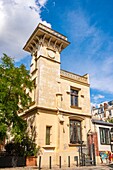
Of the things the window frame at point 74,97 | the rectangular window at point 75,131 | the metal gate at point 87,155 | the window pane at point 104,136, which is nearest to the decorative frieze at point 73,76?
the window frame at point 74,97

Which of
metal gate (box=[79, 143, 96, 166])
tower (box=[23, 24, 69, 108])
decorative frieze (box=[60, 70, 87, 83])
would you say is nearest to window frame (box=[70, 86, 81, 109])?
decorative frieze (box=[60, 70, 87, 83])

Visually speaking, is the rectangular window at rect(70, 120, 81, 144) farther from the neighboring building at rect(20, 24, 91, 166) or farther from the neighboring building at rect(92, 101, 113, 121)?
the neighboring building at rect(92, 101, 113, 121)

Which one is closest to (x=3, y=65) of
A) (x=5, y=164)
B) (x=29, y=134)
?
(x=29, y=134)

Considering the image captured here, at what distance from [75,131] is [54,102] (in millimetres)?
4174

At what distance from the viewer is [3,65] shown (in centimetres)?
1515

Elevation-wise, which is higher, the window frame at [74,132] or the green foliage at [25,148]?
the window frame at [74,132]

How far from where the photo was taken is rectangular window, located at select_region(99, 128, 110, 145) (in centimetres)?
2023

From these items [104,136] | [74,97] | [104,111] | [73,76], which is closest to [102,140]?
[104,136]

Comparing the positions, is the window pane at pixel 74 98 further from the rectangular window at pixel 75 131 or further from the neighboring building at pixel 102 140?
the neighboring building at pixel 102 140

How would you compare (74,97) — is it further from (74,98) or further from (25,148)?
(25,148)

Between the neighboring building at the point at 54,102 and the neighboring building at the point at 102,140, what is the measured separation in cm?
82

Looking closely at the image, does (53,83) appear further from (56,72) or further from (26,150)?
(26,150)

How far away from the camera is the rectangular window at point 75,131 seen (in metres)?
18.5

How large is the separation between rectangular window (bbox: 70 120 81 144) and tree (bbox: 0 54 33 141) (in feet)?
19.4
